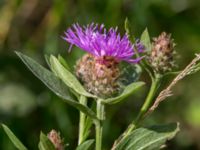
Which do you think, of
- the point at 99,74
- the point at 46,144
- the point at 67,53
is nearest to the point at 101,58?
the point at 99,74

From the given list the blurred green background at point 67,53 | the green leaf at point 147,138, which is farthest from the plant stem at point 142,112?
the blurred green background at point 67,53

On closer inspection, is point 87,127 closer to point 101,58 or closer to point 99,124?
point 99,124

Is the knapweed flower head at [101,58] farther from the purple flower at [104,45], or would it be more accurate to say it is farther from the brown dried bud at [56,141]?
the brown dried bud at [56,141]

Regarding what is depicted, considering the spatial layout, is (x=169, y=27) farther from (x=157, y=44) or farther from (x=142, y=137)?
(x=142, y=137)

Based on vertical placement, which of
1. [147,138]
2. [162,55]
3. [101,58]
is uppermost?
[101,58]

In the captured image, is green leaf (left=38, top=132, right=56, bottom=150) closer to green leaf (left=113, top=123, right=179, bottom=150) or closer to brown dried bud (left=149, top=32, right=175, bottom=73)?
green leaf (left=113, top=123, right=179, bottom=150)

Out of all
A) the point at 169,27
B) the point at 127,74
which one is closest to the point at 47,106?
the point at 169,27
